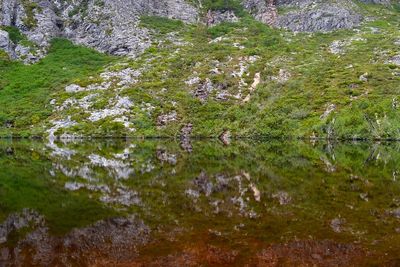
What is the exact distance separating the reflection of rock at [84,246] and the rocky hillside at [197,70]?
9390 centimetres

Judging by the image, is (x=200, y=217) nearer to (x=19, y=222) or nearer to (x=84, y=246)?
(x=84, y=246)

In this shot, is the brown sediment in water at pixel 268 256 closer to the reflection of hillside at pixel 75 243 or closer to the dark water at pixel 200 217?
the dark water at pixel 200 217

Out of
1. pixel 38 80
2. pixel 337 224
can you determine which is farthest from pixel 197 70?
pixel 337 224

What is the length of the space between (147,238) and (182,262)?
3.82 m

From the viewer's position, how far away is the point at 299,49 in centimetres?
15838

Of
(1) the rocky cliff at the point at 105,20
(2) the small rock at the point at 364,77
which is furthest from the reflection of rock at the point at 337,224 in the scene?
(1) the rocky cliff at the point at 105,20

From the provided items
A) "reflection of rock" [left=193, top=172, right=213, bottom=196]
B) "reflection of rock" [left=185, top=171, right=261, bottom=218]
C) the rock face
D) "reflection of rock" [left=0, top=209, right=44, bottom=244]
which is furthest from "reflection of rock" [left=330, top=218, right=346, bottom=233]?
the rock face

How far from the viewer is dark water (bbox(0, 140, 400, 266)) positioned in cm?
1822

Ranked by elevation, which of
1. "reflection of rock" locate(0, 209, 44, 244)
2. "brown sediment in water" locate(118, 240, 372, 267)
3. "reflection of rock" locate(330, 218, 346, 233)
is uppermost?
"brown sediment in water" locate(118, 240, 372, 267)

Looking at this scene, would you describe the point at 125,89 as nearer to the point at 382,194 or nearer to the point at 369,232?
the point at 382,194

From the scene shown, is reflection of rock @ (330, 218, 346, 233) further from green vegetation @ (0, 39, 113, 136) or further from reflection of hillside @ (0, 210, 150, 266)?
green vegetation @ (0, 39, 113, 136)

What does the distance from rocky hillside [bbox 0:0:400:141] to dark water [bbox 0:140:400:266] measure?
75781mm

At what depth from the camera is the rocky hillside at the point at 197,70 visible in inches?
4670

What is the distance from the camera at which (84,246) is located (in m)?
19.5
